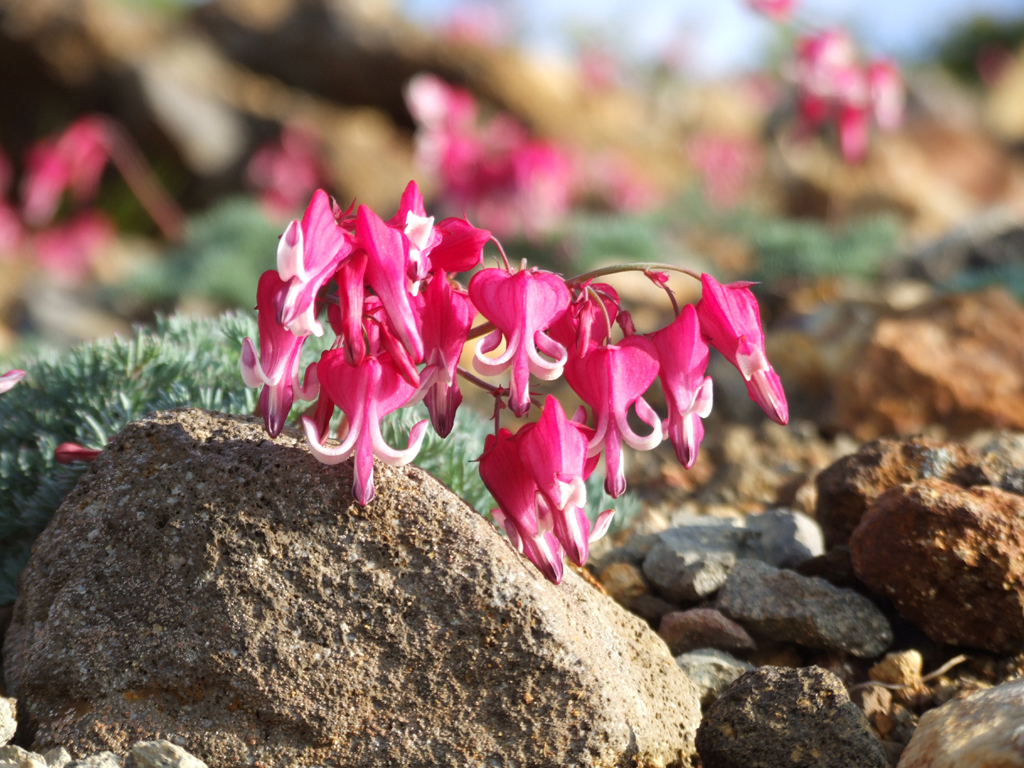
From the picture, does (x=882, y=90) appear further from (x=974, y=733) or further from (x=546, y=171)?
(x=974, y=733)

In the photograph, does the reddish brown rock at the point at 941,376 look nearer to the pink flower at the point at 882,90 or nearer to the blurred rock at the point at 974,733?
the blurred rock at the point at 974,733

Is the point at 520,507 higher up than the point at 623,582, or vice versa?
the point at 520,507

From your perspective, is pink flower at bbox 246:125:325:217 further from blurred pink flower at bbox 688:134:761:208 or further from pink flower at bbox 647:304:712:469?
pink flower at bbox 647:304:712:469

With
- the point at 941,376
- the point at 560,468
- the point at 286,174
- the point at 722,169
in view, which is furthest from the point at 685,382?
the point at 722,169

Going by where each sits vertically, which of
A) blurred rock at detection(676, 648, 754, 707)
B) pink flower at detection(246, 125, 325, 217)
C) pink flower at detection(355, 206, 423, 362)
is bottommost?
blurred rock at detection(676, 648, 754, 707)

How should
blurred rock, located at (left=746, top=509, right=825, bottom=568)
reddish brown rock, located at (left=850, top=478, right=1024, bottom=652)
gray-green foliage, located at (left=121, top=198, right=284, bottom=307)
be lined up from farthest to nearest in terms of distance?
gray-green foliage, located at (left=121, top=198, right=284, bottom=307) → blurred rock, located at (left=746, top=509, right=825, bottom=568) → reddish brown rock, located at (left=850, top=478, right=1024, bottom=652)

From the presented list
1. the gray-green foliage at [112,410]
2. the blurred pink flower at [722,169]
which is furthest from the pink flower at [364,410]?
the blurred pink flower at [722,169]

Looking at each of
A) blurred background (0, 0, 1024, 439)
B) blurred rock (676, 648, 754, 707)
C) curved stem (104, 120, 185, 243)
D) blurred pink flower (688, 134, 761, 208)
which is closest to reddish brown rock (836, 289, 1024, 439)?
blurred background (0, 0, 1024, 439)

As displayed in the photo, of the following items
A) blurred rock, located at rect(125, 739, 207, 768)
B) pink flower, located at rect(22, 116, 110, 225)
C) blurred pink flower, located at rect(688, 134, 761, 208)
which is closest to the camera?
blurred rock, located at rect(125, 739, 207, 768)
